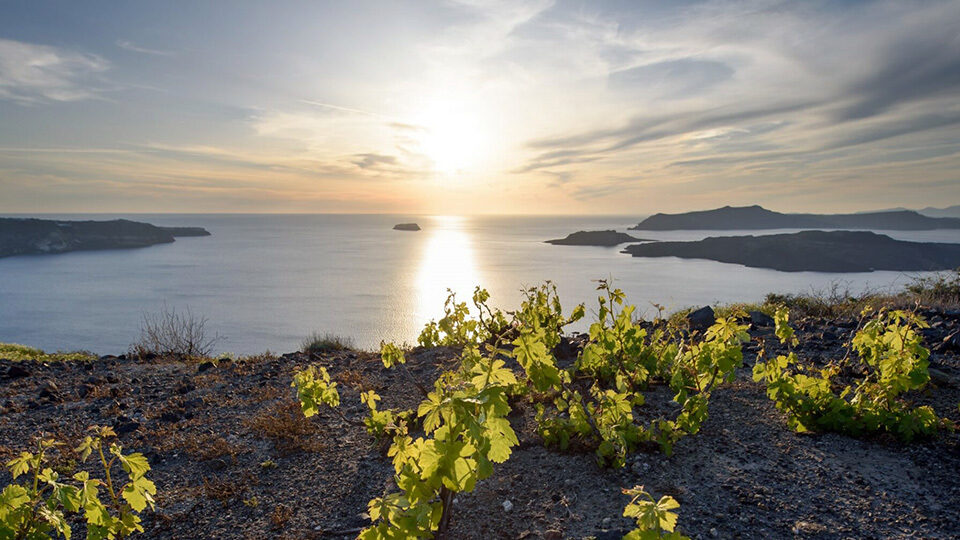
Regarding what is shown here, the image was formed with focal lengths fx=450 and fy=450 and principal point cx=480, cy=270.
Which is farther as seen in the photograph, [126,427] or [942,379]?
[126,427]

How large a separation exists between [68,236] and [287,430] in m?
142

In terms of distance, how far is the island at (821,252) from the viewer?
199 feet

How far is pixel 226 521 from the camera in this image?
349 centimetres

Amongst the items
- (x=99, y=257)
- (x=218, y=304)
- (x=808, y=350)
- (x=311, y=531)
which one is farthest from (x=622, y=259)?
(x=99, y=257)

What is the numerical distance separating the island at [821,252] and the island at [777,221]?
2785 inches

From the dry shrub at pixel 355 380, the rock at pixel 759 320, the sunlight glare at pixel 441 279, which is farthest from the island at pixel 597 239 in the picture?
the dry shrub at pixel 355 380

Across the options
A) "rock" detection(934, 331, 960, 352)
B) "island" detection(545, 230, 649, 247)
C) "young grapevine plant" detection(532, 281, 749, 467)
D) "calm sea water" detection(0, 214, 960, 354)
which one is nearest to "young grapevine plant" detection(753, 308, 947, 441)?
"young grapevine plant" detection(532, 281, 749, 467)

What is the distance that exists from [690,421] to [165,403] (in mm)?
6392

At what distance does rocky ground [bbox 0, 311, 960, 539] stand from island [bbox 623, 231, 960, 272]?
68090 millimetres

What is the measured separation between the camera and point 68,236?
108 metres

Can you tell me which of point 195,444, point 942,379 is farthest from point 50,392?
point 942,379

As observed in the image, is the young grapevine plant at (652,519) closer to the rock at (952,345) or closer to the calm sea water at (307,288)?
the rock at (952,345)

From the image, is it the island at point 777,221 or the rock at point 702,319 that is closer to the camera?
the rock at point 702,319

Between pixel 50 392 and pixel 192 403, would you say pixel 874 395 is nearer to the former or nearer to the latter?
pixel 192 403
